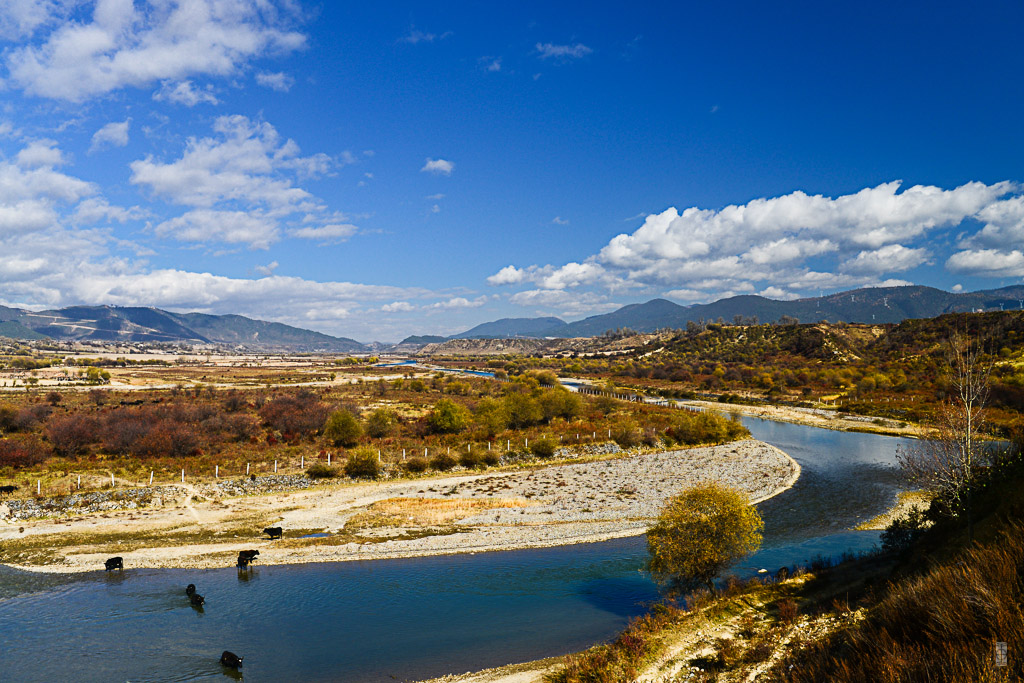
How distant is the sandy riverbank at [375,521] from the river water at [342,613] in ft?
5.27

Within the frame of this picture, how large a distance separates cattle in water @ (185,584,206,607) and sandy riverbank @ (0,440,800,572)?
3.65m

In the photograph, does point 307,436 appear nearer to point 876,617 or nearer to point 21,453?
point 21,453

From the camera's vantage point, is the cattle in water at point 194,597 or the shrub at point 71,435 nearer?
the cattle in water at point 194,597

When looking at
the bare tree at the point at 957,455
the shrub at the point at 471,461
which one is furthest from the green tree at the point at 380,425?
the bare tree at the point at 957,455

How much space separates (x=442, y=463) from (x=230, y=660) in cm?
2953

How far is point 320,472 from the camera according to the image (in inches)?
1674

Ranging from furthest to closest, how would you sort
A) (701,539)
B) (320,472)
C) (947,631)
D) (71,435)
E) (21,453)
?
(71,435)
(320,472)
(21,453)
(701,539)
(947,631)

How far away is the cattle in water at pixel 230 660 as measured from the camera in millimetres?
17219

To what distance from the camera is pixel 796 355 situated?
13562cm

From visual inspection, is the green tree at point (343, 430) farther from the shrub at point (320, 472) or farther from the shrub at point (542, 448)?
the shrub at point (542, 448)

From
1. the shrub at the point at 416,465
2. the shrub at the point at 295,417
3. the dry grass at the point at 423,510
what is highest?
the shrub at the point at 295,417

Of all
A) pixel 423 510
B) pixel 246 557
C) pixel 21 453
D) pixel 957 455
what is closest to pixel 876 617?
pixel 957 455

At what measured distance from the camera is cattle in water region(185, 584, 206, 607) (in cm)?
2159

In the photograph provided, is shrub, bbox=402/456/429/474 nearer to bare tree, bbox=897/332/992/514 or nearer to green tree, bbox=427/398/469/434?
green tree, bbox=427/398/469/434
